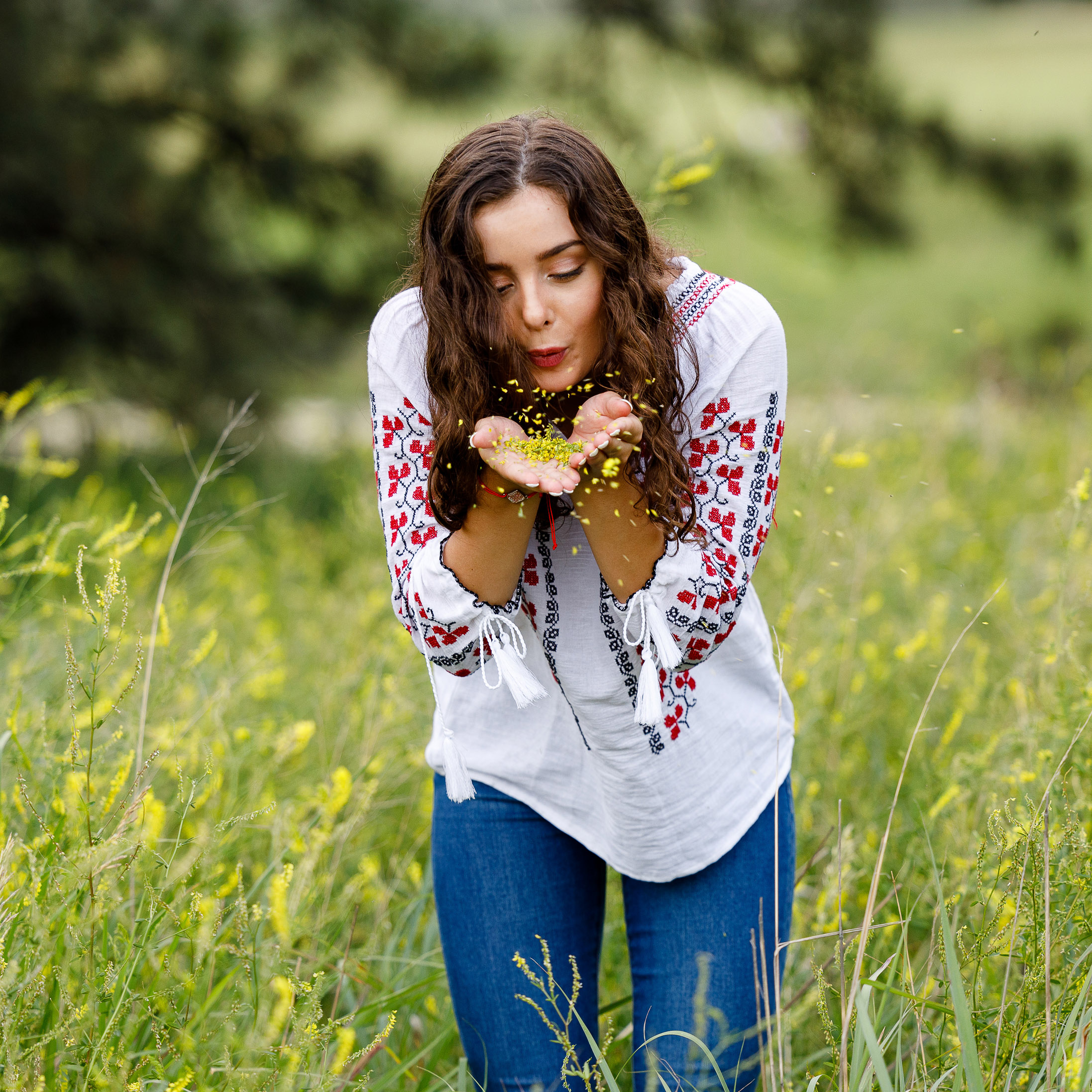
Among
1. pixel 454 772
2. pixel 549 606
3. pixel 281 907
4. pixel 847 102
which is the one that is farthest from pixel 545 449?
pixel 847 102

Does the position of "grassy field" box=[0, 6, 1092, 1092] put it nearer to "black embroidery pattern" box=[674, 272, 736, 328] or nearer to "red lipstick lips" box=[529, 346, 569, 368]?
"black embroidery pattern" box=[674, 272, 736, 328]

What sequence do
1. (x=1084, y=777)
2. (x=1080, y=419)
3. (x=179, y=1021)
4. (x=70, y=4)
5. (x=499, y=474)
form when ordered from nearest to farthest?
(x=179, y=1021)
(x=499, y=474)
(x=1084, y=777)
(x=70, y=4)
(x=1080, y=419)

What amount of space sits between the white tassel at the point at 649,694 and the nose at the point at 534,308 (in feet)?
1.36

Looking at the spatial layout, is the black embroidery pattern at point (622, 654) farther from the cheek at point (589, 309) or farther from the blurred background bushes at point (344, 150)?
the blurred background bushes at point (344, 150)

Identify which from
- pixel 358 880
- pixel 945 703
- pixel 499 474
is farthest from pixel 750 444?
pixel 945 703

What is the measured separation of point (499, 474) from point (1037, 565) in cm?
277

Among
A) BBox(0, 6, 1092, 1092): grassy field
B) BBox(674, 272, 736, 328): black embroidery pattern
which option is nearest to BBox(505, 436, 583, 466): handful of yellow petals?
BBox(674, 272, 736, 328): black embroidery pattern

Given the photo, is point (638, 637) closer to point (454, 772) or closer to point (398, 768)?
point (454, 772)

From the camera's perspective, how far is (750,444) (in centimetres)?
138

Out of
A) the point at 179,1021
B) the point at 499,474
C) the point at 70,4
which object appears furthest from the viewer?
the point at 70,4

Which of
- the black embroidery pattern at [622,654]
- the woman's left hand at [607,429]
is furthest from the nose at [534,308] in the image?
the black embroidery pattern at [622,654]

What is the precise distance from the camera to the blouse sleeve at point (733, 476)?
1344mm

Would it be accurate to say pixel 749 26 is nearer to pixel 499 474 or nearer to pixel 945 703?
pixel 945 703

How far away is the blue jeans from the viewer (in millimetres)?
1445
